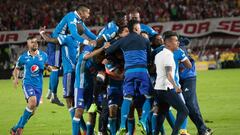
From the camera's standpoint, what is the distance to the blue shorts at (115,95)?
13242mm

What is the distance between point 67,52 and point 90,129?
6.27 ft

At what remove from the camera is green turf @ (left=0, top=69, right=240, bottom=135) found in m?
15.8

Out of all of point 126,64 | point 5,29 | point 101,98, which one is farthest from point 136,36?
point 5,29

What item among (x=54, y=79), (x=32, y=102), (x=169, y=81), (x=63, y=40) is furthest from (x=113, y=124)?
(x=54, y=79)

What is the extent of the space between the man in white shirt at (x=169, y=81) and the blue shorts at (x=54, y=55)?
321cm

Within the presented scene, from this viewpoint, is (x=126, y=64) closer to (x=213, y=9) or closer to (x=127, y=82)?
(x=127, y=82)

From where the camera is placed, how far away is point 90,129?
13570mm

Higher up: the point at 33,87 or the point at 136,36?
the point at 136,36

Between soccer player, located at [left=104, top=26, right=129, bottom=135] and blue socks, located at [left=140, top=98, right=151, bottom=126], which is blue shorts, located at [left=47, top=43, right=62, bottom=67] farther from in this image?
blue socks, located at [left=140, top=98, right=151, bottom=126]

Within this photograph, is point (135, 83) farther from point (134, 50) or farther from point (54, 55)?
point (54, 55)

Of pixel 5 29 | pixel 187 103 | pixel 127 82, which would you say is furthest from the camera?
pixel 5 29

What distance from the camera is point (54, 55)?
15422 mm

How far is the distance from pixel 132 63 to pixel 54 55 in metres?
3.08

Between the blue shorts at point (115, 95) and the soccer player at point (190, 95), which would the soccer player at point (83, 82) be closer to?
the blue shorts at point (115, 95)
